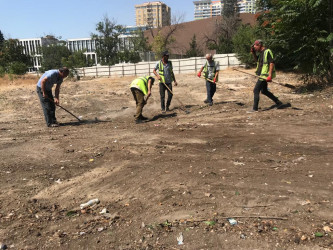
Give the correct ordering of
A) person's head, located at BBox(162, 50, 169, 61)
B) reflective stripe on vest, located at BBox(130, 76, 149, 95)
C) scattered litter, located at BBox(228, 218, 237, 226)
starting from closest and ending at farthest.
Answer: scattered litter, located at BBox(228, 218, 237, 226), reflective stripe on vest, located at BBox(130, 76, 149, 95), person's head, located at BBox(162, 50, 169, 61)

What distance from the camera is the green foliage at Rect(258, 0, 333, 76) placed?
26.8ft

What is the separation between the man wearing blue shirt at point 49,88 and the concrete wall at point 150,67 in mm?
16103

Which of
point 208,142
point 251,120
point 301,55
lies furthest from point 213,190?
point 301,55

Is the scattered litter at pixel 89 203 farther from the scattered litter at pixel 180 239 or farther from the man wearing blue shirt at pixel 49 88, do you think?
the man wearing blue shirt at pixel 49 88

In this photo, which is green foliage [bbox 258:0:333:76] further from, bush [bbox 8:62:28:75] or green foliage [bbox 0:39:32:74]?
green foliage [bbox 0:39:32:74]

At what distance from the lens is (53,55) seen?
108 feet

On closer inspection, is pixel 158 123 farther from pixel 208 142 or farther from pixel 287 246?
pixel 287 246

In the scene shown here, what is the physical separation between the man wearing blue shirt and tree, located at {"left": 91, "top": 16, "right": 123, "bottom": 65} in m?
26.3

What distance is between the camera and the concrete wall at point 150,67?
2175 cm

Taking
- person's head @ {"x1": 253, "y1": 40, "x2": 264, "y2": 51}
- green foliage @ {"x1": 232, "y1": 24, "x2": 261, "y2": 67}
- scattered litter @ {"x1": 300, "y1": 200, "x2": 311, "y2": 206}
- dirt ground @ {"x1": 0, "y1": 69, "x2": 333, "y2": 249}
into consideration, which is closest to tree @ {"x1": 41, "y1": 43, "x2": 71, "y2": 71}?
green foliage @ {"x1": 232, "y1": 24, "x2": 261, "y2": 67}

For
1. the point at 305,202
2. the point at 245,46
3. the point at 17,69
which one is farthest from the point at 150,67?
the point at 305,202

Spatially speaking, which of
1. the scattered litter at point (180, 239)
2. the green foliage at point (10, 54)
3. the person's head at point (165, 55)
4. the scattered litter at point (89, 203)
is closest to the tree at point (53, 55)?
the green foliage at point (10, 54)

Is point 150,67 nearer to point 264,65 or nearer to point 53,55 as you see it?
point 53,55

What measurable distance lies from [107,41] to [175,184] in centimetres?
3177
